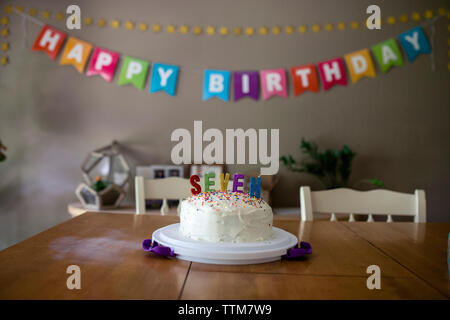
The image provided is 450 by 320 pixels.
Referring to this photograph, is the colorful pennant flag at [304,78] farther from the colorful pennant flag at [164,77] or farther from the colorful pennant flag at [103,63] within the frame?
the colorful pennant flag at [103,63]

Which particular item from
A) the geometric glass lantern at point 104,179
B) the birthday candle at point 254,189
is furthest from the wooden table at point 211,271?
the geometric glass lantern at point 104,179

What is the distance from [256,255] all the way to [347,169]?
2023 mm

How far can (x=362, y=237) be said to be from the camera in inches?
46.8

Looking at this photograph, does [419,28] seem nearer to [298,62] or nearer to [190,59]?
[298,62]

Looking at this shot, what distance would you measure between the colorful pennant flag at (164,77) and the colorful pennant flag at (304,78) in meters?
0.88

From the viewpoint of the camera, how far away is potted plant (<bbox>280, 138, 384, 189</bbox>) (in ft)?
8.68

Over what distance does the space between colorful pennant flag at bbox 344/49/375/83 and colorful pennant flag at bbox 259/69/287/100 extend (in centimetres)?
49

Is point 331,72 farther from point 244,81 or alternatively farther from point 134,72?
point 134,72

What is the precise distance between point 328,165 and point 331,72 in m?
0.69

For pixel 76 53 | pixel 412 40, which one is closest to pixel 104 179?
pixel 76 53

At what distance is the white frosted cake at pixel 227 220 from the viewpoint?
3.07 feet

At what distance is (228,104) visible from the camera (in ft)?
9.34

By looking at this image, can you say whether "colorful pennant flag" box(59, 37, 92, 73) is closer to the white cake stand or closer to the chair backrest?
the chair backrest

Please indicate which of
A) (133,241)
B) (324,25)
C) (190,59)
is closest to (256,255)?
(133,241)
